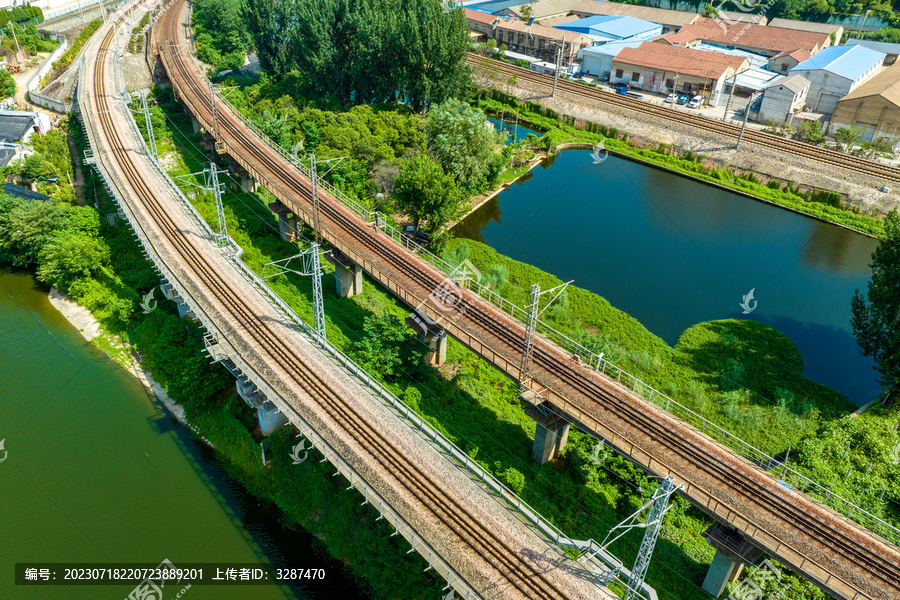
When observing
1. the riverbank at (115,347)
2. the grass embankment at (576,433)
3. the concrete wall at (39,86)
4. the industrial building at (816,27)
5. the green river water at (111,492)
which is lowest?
the green river water at (111,492)

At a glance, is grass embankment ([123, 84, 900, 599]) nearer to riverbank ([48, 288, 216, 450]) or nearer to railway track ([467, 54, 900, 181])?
riverbank ([48, 288, 216, 450])

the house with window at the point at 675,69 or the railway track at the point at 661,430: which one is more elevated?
the house with window at the point at 675,69

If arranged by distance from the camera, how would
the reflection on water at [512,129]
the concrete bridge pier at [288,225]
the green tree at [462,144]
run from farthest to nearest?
the reflection on water at [512,129], the green tree at [462,144], the concrete bridge pier at [288,225]

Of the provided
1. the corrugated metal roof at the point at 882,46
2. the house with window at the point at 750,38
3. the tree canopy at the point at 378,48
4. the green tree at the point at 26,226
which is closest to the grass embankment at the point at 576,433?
the green tree at the point at 26,226

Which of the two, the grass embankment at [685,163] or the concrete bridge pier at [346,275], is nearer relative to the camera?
the concrete bridge pier at [346,275]

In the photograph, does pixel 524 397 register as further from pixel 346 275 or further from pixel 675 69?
pixel 675 69

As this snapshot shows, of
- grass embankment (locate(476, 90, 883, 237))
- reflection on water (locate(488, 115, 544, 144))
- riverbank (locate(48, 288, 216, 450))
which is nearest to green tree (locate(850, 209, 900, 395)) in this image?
grass embankment (locate(476, 90, 883, 237))

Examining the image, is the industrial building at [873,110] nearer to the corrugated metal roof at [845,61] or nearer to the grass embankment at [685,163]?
→ the corrugated metal roof at [845,61]

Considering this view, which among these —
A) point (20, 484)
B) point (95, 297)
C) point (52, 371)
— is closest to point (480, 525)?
point (20, 484)
